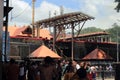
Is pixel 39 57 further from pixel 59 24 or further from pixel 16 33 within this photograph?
pixel 16 33

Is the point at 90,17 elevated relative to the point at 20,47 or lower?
elevated

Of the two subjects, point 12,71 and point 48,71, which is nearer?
point 48,71

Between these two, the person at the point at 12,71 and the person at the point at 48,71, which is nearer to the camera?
the person at the point at 48,71

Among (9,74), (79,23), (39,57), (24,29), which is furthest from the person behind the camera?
(24,29)

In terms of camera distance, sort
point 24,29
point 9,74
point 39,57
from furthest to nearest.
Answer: point 24,29, point 39,57, point 9,74

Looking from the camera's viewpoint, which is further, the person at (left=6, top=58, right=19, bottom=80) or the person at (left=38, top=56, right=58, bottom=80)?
the person at (left=6, top=58, right=19, bottom=80)

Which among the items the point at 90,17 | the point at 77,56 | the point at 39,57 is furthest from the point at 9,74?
the point at 77,56

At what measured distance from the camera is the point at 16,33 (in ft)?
164

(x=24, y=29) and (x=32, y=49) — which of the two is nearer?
(x=32, y=49)

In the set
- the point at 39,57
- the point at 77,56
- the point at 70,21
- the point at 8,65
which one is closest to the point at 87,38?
the point at 77,56

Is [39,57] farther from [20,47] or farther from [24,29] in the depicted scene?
[24,29]

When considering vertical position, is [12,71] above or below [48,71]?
below

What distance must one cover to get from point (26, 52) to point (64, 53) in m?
4.58

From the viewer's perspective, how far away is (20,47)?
41.8 metres
